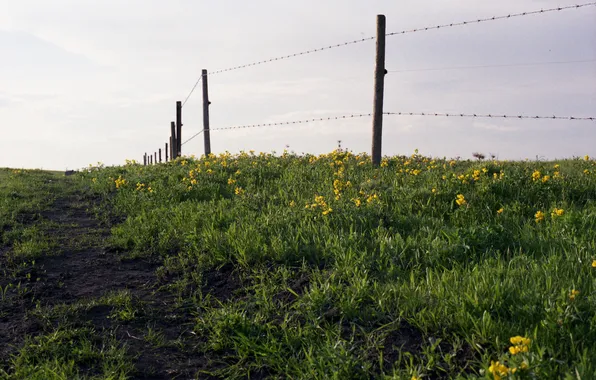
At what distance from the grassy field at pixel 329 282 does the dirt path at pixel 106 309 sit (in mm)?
23

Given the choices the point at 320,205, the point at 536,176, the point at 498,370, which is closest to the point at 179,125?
the point at 320,205

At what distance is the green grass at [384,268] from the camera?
376 cm

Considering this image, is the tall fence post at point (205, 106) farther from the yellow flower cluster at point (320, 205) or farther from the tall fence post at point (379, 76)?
the yellow flower cluster at point (320, 205)

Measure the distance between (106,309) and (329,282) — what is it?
83.0 inches

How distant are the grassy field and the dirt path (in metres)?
0.02

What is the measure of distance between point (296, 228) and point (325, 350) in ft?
8.05

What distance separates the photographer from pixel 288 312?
15.2 ft

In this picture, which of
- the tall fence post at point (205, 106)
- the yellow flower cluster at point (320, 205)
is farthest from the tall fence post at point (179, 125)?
the yellow flower cluster at point (320, 205)

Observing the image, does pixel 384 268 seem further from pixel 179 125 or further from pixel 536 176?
pixel 179 125

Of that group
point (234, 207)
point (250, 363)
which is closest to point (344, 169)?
point (234, 207)

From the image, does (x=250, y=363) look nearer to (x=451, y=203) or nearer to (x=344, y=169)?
(x=451, y=203)

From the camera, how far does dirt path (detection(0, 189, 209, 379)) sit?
14.2ft

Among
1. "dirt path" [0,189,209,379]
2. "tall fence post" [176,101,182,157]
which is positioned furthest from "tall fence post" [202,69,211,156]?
"dirt path" [0,189,209,379]

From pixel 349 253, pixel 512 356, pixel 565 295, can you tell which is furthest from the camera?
pixel 349 253
